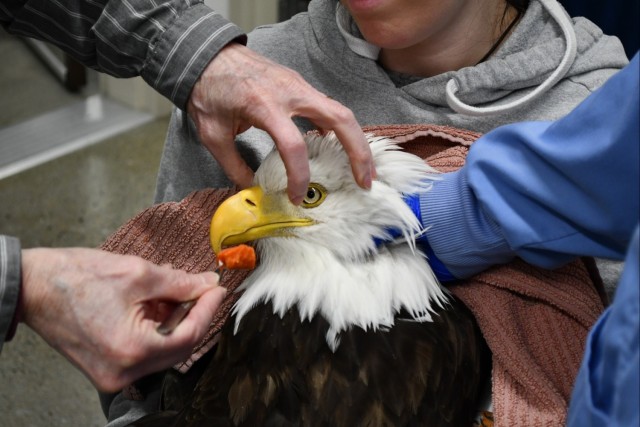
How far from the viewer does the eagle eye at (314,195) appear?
1118 mm

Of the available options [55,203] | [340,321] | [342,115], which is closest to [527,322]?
[340,321]

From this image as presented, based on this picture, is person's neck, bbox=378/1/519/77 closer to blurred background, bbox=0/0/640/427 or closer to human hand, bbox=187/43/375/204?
human hand, bbox=187/43/375/204

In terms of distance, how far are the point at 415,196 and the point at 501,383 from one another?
0.84ft

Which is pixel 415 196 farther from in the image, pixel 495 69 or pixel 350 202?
pixel 495 69

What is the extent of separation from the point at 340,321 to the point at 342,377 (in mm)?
71

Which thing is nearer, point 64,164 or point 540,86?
point 540,86

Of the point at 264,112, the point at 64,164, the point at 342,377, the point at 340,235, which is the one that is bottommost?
the point at 64,164

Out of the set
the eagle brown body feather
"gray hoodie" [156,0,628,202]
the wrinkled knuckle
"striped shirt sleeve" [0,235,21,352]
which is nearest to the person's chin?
"gray hoodie" [156,0,628,202]

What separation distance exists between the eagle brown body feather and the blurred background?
3.78 ft

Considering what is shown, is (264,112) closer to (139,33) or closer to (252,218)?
(252,218)

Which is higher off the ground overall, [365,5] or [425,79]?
[365,5]

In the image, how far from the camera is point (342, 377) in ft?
3.62

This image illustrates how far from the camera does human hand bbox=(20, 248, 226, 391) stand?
92 cm

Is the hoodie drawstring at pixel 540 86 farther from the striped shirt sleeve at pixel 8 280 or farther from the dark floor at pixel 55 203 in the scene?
the dark floor at pixel 55 203
